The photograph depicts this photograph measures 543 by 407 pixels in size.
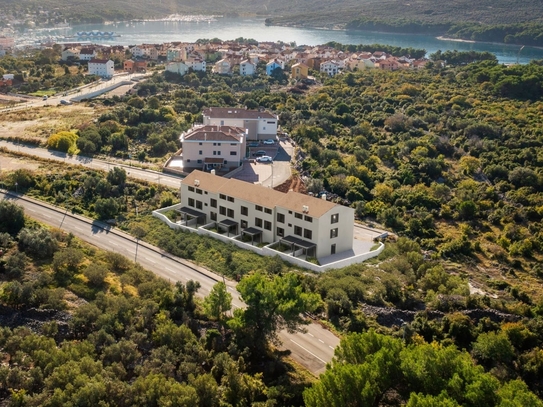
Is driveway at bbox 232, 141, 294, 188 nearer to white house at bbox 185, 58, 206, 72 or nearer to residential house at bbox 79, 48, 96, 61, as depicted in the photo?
white house at bbox 185, 58, 206, 72

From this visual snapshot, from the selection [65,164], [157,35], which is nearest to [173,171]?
[65,164]

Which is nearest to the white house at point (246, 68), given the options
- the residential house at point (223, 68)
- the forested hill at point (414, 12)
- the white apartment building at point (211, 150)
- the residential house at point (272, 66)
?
the residential house at point (223, 68)

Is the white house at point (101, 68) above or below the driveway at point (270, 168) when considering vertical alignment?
above

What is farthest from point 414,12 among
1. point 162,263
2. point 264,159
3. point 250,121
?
point 162,263

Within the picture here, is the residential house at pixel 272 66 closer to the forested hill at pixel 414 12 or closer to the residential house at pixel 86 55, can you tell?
the residential house at pixel 86 55

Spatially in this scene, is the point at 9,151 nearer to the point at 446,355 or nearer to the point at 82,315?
the point at 82,315

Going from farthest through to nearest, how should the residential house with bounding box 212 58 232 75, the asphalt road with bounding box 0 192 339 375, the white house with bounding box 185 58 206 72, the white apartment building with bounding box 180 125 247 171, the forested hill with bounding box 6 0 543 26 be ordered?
the forested hill with bounding box 6 0 543 26, the residential house with bounding box 212 58 232 75, the white house with bounding box 185 58 206 72, the white apartment building with bounding box 180 125 247 171, the asphalt road with bounding box 0 192 339 375

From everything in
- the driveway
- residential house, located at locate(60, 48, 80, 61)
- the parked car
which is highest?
residential house, located at locate(60, 48, 80, 61)

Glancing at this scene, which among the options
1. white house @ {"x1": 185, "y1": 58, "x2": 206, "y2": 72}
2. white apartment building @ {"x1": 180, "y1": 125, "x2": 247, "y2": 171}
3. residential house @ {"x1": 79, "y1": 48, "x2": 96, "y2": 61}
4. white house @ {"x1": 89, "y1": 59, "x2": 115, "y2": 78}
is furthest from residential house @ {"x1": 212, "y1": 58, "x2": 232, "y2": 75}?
white apartment building @ {"x1": 180, "y1": 125, "x2": 247, "y2": 171}
